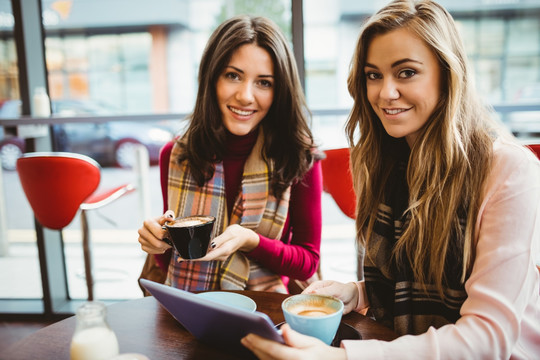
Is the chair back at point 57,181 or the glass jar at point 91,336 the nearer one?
the glass jar at point 91,336

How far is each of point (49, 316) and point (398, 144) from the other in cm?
252

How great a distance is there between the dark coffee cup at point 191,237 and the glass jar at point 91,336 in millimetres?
286

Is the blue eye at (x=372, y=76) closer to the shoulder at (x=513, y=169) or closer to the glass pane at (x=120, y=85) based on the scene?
the shoulder at (x=513, y=169)

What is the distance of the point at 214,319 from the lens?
2.56 feet

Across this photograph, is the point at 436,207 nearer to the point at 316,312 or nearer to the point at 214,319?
the point at 316,312

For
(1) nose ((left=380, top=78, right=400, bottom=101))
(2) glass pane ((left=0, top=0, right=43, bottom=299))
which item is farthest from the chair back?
(1) nose ((left=380, top=78, right=400, bottom=101))

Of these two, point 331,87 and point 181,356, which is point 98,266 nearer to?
point 331,87

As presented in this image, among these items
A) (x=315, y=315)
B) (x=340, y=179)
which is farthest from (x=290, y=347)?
(x=340, y=179)

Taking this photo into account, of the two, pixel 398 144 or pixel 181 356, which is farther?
pixel 398 144

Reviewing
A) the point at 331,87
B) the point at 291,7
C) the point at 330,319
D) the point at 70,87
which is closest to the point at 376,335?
the point at 330,319

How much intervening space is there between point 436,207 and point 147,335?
Result: 2.47ft

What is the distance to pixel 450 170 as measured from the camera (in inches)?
43.5

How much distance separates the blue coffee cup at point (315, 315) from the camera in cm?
81

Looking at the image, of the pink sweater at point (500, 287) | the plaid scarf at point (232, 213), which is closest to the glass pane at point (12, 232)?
the plaid scarf at point (232, 213)
